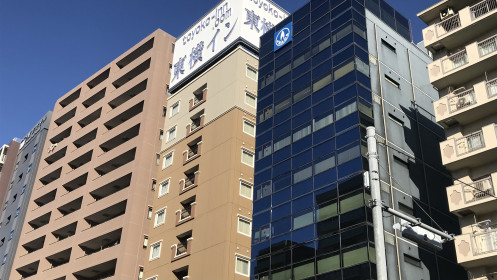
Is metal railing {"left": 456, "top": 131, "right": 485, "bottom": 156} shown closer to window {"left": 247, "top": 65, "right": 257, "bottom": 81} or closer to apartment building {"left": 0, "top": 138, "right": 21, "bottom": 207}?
window {"left": 247, "top": 65, "right": 257, "bottom": 81}

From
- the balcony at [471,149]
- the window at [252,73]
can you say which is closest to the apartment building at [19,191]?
the window at [252,73]

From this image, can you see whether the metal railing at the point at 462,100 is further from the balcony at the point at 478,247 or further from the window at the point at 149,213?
the window at the point at 149,213

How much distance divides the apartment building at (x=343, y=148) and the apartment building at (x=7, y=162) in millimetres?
63105

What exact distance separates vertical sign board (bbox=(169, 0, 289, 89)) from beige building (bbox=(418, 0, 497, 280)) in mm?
21171

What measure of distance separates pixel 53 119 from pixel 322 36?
168ft

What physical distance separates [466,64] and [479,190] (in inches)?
359

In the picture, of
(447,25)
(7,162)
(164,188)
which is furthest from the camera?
(7,162)

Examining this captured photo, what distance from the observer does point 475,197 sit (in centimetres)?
3678

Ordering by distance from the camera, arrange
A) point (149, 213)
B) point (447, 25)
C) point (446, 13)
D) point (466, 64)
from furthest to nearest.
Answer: point (149, 213) < point (446, 13) < point (447, 25) < point (466, 64)

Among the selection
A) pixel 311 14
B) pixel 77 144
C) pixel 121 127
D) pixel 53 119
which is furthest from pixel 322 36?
pixel 53 119

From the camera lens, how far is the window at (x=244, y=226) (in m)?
48.1

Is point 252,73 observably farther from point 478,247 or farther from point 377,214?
point 377,214

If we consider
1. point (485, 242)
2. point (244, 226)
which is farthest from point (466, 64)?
point (244, 226)

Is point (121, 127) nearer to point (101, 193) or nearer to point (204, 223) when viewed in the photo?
point (101, 193)
